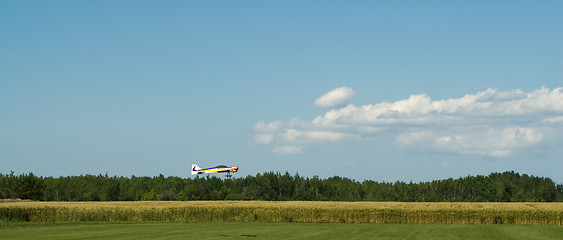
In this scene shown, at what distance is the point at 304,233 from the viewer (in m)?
50.7

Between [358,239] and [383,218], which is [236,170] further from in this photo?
[358,239]

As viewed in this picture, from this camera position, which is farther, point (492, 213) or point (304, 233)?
point (492, 213)

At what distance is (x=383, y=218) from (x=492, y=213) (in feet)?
44.0

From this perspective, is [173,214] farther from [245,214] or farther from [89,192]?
[89,192]

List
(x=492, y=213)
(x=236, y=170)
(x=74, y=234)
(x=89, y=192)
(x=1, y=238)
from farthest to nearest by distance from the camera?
1. (x=89, y=192)
2. (x=236, y=170)
3. (x=492, y=213)
4. (x=74, y=234)
5. (x=1, y=238)

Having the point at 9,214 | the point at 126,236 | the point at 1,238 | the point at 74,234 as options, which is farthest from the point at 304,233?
the point at 9,214

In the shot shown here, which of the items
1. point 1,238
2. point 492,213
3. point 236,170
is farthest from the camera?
point 236,170

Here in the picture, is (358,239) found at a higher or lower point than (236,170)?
lower

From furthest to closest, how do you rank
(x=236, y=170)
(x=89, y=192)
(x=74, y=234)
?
(x=89, y=192) → (x=236, y=170) → (x=74, y=234)

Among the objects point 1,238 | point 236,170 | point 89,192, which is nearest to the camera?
point 1,238

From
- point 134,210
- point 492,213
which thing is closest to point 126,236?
point 134,210

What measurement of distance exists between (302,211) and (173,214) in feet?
54.2

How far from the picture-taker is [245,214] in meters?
76.0

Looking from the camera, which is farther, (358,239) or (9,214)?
(9,214)
